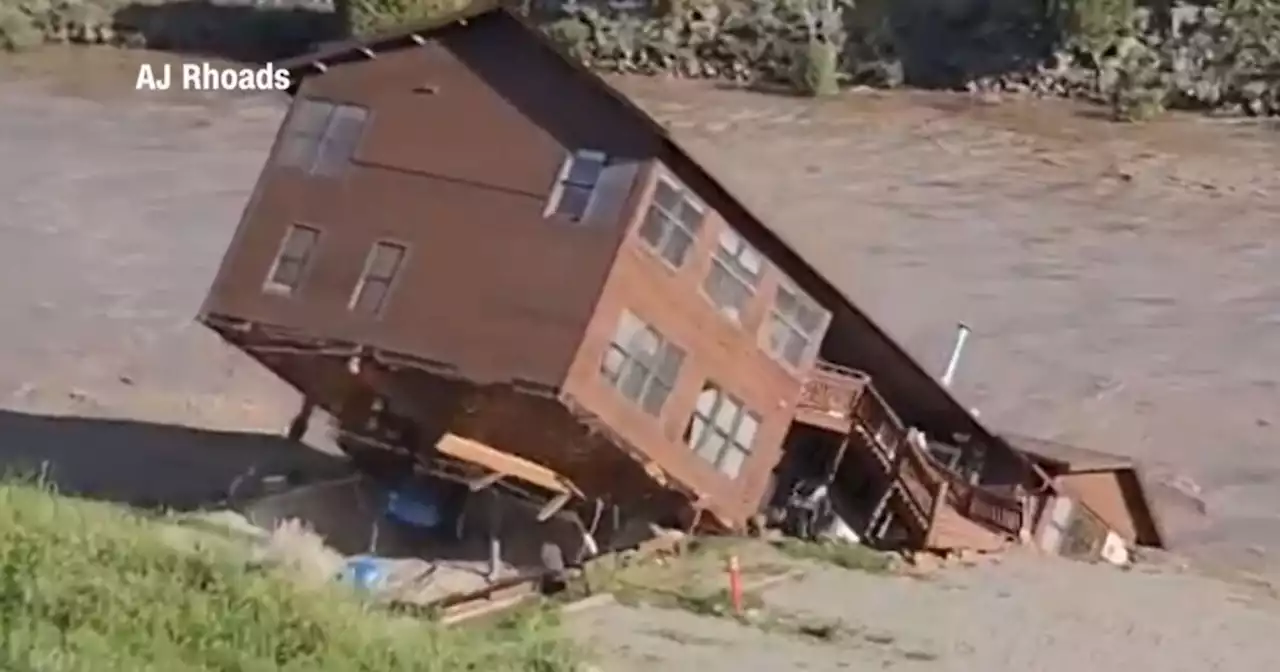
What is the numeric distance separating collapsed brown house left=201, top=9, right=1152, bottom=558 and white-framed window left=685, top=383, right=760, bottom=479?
15 mm

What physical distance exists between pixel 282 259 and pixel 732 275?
2.92 metres

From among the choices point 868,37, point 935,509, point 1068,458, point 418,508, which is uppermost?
point 1068,458

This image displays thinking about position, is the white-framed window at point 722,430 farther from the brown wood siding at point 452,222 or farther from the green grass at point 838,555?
the brown wood siding at point 452,222

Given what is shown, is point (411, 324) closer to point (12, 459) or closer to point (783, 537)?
point (783, 537)

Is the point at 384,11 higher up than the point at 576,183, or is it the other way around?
the point at 576,183

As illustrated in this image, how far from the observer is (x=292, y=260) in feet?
49.7

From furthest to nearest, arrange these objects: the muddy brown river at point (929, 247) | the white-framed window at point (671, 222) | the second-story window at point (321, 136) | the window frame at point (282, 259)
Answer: the muddy brown river at point (929, 247)
the second-story window at point (321, 136)
the window frame at point (282, 259)
the white-framed window at point (671, 222)

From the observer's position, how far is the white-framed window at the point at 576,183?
14375 mm

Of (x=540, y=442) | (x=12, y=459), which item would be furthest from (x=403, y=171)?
(x=12, y=459)

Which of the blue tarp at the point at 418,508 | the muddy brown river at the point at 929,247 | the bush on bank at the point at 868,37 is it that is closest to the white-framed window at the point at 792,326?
the blue tarp at the point at 418,508

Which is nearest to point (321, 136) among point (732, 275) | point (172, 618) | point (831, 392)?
point (732, 275)

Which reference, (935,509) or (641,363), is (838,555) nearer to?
(935,509)

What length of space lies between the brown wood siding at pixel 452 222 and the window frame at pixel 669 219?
0.22 m

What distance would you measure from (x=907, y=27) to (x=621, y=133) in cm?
2365
